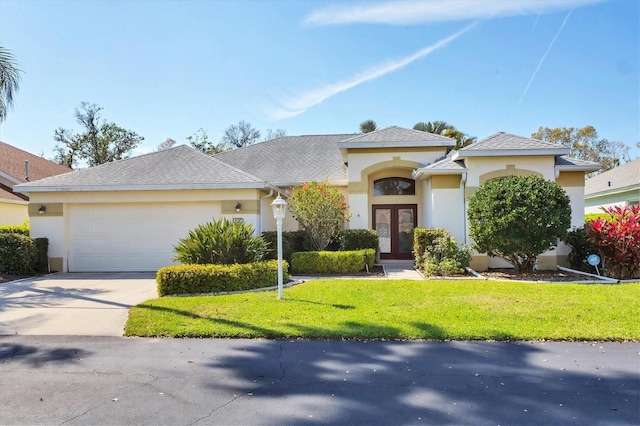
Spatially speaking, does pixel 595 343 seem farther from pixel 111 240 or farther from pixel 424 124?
pixel 424 124

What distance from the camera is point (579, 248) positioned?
40.4 ft

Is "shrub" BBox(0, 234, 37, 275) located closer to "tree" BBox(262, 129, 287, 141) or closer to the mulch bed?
the mulch bed

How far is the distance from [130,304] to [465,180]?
1086 cm

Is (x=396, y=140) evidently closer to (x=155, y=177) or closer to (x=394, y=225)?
(x=394, y=225)

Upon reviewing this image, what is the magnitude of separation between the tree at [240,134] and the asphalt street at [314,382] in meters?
41.7

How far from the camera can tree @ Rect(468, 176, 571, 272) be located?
10898mm

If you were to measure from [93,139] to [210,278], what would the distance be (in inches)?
1402

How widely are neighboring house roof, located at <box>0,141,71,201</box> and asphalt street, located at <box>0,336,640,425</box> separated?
1779cm

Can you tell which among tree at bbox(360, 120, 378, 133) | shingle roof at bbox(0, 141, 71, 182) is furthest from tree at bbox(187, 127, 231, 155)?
tree at bbox(360, 120, 378, 133)

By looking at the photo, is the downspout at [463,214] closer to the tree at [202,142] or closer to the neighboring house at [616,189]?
the neighboring house at [616,189]

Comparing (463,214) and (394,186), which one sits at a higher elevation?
(394,186)

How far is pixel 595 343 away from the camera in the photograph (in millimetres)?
5652

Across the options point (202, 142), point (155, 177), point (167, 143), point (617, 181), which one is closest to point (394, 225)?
point (155, 177)

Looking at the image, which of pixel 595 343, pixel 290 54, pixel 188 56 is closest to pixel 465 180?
pixel 290 54
